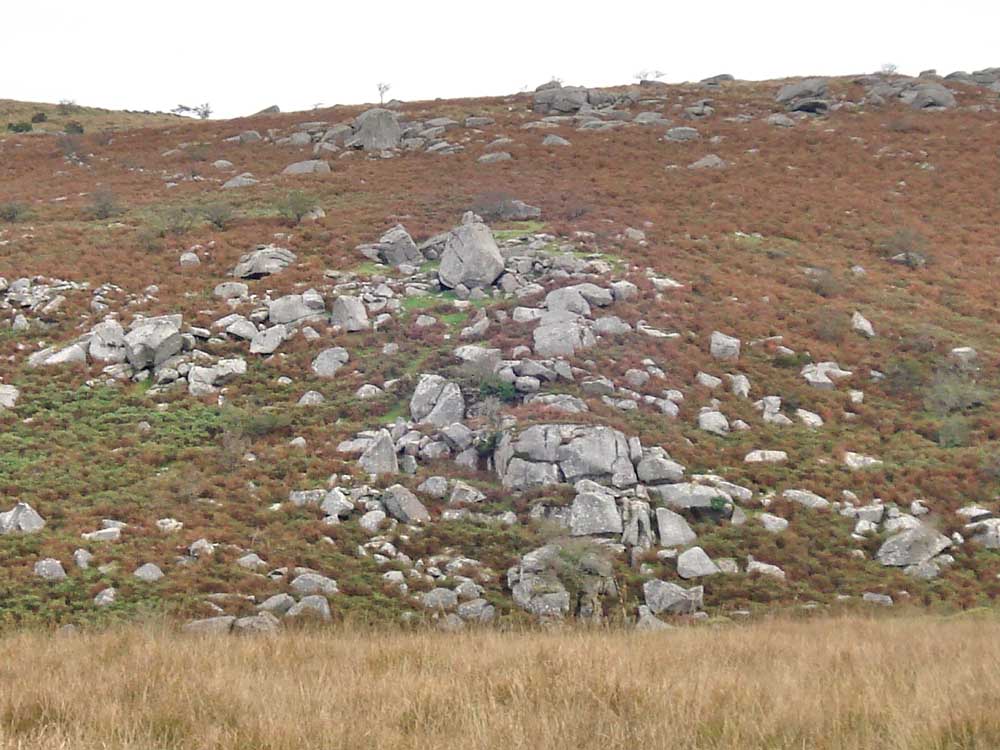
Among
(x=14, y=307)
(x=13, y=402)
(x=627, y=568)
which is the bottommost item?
(x=627, y=568)

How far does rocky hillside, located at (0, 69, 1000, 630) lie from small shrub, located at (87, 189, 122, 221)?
8 centimetres

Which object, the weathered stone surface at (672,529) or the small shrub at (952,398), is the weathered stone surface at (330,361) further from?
the small shrub at (952,398)

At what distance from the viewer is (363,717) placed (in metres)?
4.45

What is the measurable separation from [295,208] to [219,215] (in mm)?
2392

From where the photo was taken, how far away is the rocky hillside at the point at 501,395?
35.3 feet

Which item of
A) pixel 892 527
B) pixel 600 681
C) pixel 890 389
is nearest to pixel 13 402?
pixel 600 681

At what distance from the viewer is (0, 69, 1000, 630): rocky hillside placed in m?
10.8

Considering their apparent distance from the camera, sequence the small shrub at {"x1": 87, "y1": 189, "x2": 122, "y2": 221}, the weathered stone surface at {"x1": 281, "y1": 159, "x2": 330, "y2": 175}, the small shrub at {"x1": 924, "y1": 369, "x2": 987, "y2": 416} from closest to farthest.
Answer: the small shrub at {"x1": 924, "y1": 369, "x2": 987, "y2": 416}, the small shrub at {"x1": 87, "y1": 189, "x2": 122, "y2": 221}, the weathered stone surface at {"x1": 281, "y1": 159, "x2": 330, "y2": 175}

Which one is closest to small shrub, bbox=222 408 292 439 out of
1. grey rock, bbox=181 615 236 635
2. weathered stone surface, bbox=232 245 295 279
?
grey rock, bbox=181 615 236 635

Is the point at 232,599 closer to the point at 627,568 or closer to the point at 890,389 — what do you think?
the point at 627,568

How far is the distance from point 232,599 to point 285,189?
2376 centimetres

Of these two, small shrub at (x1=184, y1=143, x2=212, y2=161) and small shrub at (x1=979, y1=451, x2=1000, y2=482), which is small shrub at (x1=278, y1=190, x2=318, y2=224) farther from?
small shrub at (x1=979, y1=451, x2=1000, y2=482)

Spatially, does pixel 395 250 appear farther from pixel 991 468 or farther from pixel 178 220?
pixel 991 468

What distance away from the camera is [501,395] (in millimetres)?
15031
